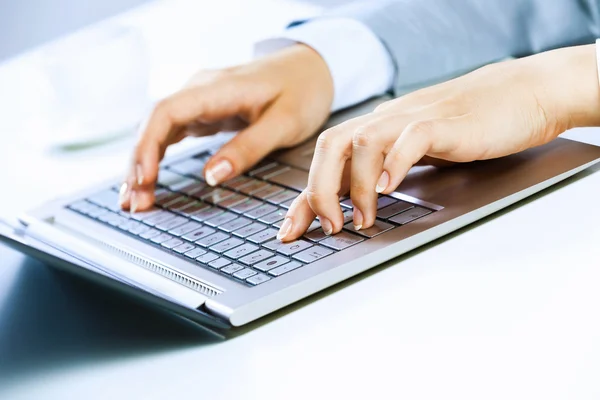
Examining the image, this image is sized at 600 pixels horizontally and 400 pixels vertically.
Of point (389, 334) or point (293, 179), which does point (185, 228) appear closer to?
point (293, 179)

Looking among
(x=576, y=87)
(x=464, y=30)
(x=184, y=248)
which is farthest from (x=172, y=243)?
(x=464, y=30)

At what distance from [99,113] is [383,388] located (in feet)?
2.04

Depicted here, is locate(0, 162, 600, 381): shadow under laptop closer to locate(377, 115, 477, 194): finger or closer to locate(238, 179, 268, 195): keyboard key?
locate(377, 115, 477, 194): finger

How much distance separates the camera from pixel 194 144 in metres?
Answer: 0.95

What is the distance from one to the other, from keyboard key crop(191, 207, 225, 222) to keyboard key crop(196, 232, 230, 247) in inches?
1.6

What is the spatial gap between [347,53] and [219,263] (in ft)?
1.36

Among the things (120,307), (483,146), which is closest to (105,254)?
(120,307)

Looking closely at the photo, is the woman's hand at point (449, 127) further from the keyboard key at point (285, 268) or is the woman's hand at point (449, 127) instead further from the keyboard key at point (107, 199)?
the keyboard key at point (107, 199)

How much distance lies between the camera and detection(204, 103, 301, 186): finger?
770mm

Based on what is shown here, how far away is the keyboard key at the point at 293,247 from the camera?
586mm

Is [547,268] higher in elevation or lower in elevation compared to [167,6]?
lower

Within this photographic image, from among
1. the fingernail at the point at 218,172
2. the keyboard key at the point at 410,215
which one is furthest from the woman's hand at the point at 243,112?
the keyboard key at the point at 410,215

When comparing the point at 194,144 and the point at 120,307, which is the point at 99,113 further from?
the point at 120,307

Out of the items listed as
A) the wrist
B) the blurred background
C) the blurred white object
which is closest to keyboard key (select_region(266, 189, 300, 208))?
the wrist
